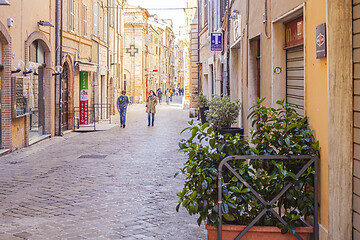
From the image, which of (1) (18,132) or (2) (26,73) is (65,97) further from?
(1) (18,132)

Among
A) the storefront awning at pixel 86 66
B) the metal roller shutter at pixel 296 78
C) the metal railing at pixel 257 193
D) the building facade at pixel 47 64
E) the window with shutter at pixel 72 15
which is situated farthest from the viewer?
the storefront awning at pixel 86 66

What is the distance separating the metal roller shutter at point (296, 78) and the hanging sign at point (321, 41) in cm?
126

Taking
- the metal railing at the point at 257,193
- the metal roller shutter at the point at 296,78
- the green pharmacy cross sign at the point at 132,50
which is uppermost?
the green pharmacy cross sign at the point at 132,50

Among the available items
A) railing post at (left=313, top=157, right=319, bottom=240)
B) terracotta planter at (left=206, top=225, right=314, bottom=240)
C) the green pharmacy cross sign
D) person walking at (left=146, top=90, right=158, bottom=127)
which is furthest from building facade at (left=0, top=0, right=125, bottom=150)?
the green pharmacy cross sign

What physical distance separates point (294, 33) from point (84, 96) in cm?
1611

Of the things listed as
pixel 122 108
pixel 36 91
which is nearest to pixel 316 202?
pixel 36 91

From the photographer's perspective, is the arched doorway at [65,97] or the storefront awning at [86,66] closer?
the arched doorway at [65,97]

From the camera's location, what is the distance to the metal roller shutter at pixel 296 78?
5.93 metres

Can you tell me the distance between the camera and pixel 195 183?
438 centimetres

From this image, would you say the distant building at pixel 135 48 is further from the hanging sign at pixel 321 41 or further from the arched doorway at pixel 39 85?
the hanging sign at pixel 321 41

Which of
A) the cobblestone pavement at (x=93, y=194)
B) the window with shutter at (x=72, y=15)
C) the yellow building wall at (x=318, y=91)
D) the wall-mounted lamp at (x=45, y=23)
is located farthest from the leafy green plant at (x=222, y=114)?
the window with shutter at (x=72, y=15)

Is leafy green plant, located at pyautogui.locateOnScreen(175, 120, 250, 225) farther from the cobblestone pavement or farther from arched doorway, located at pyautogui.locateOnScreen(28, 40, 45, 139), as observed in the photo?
arched doorway, located at pyautogui.locateOnScreen(28, 40, 45, 139)

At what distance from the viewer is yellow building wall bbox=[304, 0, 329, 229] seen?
14.1ft

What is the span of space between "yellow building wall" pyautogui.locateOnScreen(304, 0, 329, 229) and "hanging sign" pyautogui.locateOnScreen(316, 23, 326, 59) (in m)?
0.06
